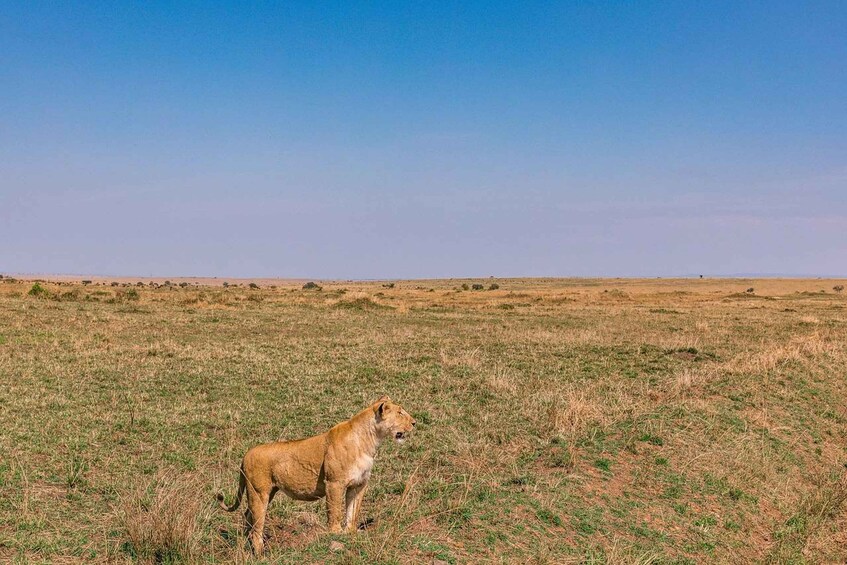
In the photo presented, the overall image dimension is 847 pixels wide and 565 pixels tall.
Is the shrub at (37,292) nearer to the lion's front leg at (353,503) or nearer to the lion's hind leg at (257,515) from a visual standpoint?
the lion's hind leg at (257,515)

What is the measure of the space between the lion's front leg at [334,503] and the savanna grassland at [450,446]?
26 cm

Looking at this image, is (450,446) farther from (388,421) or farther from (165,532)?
(165,532)

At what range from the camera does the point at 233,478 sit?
31.7ft

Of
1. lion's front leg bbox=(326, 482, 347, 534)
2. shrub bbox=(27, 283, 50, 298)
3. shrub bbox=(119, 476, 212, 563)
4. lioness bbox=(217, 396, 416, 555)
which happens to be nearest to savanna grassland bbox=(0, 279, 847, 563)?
shrub bbox=(119, 476, 212, 563)

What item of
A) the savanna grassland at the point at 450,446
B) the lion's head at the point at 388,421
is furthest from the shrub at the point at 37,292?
the lion's head at the point at 388,421

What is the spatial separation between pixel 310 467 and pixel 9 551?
11.3ft

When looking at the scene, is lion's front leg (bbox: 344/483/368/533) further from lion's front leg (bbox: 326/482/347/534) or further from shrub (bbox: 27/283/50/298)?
shrub (bbox: 27/283/50/298)

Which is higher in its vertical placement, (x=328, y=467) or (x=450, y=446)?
(x=328, y=467)

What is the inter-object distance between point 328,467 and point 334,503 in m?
0.39

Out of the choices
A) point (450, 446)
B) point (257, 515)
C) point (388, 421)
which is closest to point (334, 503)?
point (257, 515)

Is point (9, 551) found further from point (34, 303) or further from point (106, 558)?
point (34, 303)

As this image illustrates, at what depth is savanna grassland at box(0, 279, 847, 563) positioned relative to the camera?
7242 mm

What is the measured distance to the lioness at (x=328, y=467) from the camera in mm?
6797

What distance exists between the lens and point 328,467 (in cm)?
680
